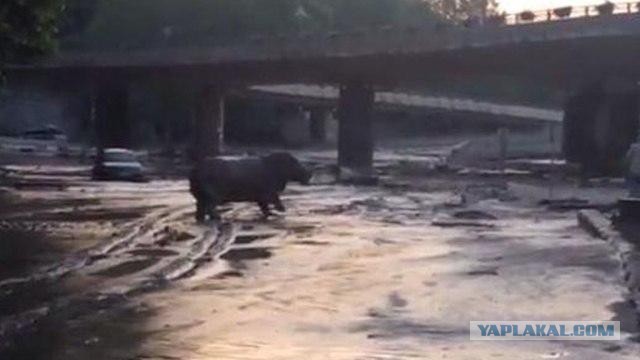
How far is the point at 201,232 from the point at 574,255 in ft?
30.4

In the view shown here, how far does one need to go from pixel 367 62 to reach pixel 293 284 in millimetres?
64536

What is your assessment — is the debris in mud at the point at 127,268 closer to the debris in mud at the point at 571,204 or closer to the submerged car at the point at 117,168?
the debris in mud at the point at 571,204

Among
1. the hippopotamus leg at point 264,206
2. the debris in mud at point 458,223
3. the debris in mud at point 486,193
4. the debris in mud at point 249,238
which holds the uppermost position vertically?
the debris in mud at point 249,238

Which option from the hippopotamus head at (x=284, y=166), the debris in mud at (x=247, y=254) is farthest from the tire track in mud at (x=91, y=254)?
the hippopotamus head at (x=284, y=166)

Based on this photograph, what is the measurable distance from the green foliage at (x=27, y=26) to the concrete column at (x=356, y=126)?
47.1 meters

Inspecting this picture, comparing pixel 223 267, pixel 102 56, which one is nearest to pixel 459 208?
pixel 223 267

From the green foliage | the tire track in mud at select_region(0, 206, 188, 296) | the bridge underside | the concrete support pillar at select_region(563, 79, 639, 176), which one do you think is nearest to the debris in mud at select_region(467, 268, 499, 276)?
the tire track in mud at select_region(0, 206, 188, 296)

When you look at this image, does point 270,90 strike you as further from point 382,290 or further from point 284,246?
point 382,290

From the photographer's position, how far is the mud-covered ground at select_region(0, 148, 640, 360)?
15.2 metres

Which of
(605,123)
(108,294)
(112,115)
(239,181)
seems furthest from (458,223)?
(112,115)

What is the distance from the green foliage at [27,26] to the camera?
39750 mm

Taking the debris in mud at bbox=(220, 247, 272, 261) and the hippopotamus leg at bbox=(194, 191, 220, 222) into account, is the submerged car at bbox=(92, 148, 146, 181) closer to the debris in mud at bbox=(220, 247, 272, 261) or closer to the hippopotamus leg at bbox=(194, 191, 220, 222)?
the hippopotamus leg at bbox=(194, 191, 220, 222)

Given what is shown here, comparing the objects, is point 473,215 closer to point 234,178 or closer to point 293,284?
point 234,178

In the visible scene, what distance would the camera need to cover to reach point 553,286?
2100 cm
